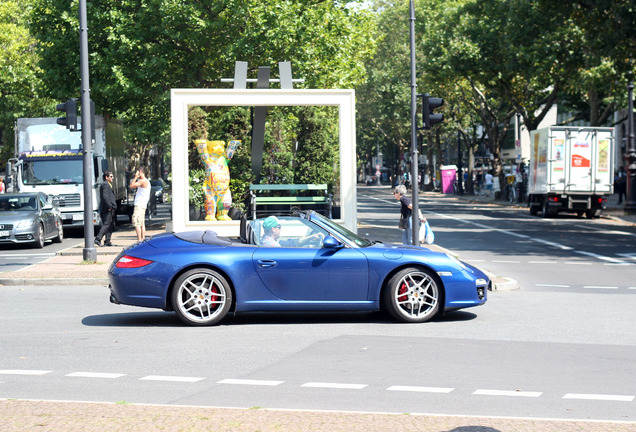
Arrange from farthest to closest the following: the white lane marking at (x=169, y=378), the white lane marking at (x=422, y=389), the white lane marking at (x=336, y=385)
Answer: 1. the white lane marking at (x=169, y=378)
2. the white lane marking at (x=336, y=385)
3. the white lane marking at (x=422, y=389)

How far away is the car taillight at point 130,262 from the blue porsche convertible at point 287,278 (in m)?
0.01

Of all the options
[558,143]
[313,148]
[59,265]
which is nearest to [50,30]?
[313,148]

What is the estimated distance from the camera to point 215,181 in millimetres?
19859

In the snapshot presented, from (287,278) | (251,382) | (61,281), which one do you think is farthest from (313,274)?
(61,281)

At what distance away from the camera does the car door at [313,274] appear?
34.2 ft

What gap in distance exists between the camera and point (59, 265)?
59.3 feet

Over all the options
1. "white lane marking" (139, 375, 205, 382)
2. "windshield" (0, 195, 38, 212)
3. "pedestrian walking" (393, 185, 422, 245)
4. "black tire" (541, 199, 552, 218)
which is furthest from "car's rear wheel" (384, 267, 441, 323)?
"black tire" (541, 199, 552, 218)

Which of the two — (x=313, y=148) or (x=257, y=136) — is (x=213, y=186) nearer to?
(x=257, y=136)

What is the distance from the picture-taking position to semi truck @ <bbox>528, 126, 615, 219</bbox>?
37.2m

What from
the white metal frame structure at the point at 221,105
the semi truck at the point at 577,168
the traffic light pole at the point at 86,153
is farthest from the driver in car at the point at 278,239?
the semi truck at the point at 577,168

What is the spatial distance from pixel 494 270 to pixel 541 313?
601 centimetres

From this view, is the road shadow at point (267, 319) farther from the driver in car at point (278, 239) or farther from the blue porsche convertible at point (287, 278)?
the driver in car at point (278, 239)

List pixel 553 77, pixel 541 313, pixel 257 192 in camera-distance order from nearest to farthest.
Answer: pixel 541 313
pixel 257 192
pixel 553 77

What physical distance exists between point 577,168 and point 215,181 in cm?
2134
